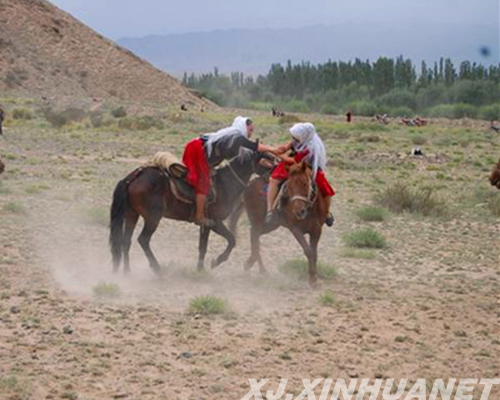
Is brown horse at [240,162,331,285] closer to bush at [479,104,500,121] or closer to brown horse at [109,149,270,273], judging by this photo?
brown horse at [109,149,270,273]

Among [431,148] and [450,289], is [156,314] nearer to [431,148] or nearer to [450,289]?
[450,289]

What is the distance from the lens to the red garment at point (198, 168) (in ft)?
36.0

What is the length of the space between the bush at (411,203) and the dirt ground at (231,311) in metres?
0.35

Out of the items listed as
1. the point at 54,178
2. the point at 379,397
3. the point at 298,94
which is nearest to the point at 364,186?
the point at 54,178

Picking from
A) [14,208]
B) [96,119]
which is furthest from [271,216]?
[96,119]

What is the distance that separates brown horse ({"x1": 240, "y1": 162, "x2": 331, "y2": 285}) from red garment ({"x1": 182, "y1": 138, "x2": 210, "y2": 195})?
2.36ft

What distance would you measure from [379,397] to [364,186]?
16.7m

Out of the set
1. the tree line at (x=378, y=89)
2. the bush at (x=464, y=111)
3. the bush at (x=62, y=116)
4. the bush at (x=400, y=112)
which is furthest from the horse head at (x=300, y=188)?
the bush at (x=400, y=112)

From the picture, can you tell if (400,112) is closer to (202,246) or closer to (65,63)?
(65,63)

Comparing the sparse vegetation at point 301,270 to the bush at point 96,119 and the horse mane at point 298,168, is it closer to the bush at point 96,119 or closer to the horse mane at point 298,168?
the horse mane at point 298,168

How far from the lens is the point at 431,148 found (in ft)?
124

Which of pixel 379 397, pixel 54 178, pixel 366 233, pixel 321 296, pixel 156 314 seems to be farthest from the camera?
pixel 54 178

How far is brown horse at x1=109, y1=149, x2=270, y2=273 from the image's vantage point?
1103 cm

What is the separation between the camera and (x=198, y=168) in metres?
11.0
